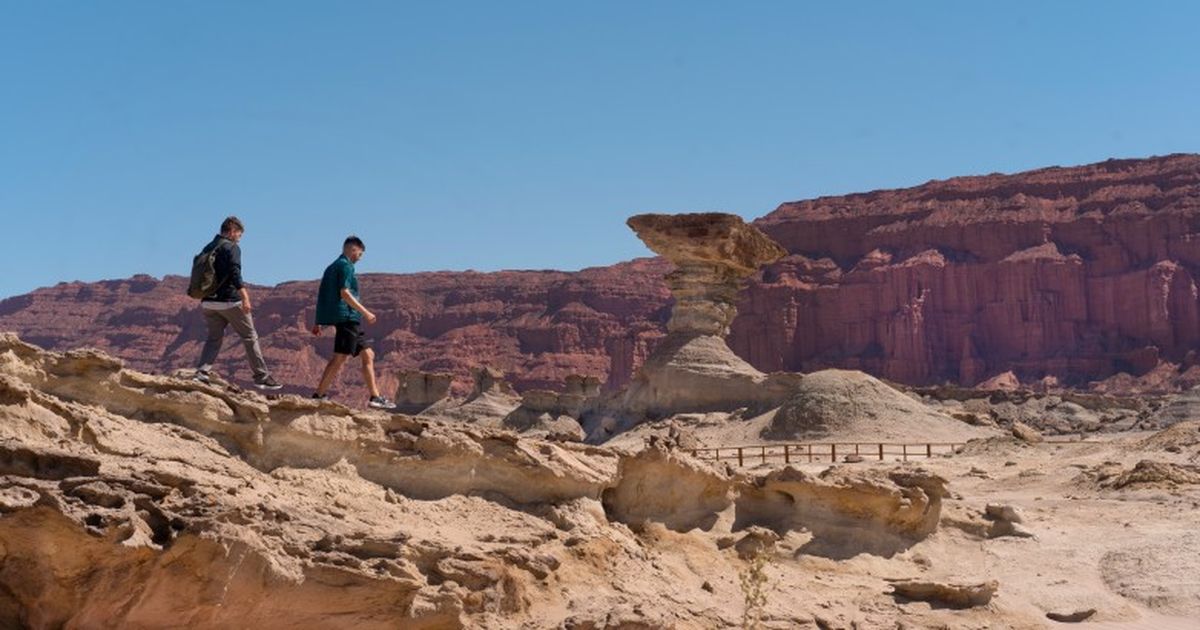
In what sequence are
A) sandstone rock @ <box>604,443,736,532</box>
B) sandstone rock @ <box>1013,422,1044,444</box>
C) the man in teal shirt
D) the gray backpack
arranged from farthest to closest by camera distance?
sandstone rock @ <box>1013,422,1044,444</box>, sandstone rock @ <box>604,443,736,532</box>, the man in teal shirt, the gray backpack

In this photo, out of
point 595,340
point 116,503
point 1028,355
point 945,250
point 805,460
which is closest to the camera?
point 116,503

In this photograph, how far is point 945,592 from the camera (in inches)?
420

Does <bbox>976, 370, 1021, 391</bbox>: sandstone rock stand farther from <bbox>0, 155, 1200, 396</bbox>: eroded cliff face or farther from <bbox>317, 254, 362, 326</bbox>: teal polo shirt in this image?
<bbox>317, 254, 362, 326</bbox>: teal polo shirt

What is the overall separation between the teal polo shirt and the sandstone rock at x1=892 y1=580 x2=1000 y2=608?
5.10m

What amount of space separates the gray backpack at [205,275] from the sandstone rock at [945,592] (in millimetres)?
6094

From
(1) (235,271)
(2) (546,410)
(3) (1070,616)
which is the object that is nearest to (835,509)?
(3) (1070,616)

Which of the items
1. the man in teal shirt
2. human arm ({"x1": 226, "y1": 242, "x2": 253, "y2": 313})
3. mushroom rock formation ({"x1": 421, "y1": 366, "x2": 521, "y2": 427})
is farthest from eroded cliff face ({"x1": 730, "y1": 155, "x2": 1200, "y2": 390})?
human arm ({"x1": 226, "y1": 242, "x2": 253, "y2": 313})

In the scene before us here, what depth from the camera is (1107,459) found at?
2408 centimetres

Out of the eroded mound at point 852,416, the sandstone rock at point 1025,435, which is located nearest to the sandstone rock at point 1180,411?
the eroded mound at point 852,416

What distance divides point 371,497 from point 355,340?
1572 millimetres

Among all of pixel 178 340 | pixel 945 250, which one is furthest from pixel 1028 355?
pixel 178 340

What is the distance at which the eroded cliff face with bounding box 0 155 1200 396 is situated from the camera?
97.3m

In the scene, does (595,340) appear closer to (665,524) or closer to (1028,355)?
(1028,355)

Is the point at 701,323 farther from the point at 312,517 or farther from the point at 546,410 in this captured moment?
the point at 312,517
